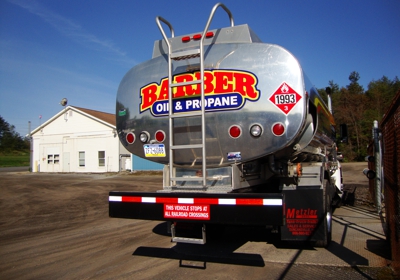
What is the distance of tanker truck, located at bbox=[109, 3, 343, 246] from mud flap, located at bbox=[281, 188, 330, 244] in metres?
0.71

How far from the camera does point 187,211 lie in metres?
4.54

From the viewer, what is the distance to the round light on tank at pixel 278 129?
463 cm

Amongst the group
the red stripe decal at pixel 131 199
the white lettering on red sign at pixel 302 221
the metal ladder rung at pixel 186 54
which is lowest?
the white lettering on red sign at pixel 302 221

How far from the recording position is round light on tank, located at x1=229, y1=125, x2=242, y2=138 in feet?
15.8

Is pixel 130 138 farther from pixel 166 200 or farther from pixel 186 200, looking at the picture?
pixel 186 200

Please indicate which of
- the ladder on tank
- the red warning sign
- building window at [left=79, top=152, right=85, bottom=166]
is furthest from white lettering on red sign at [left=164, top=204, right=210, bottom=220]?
building window at [left=79, top=152, right=85, bottom=166]

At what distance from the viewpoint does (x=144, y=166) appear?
29953 mm

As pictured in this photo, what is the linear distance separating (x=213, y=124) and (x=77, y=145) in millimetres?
30398

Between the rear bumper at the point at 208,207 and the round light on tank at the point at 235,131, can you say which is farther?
the round light on tank at the point at 235,131

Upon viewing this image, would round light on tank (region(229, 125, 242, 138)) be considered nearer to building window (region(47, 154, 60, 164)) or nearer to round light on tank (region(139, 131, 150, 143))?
round light on tank (region(139, 131, 150, 143))

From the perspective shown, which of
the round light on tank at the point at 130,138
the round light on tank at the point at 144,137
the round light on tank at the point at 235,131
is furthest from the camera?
the round light on tank at the point at 130,138

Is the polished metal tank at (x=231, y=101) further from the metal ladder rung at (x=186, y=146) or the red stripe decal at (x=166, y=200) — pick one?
the red stripe decal at (x=166, y=200)

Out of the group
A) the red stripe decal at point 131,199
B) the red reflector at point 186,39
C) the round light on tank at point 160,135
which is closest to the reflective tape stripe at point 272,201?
the red stripe decal at point 131,199

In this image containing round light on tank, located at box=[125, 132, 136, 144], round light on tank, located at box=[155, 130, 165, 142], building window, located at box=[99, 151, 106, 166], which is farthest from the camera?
building window, located at box=[99, 151, 106, 166]
